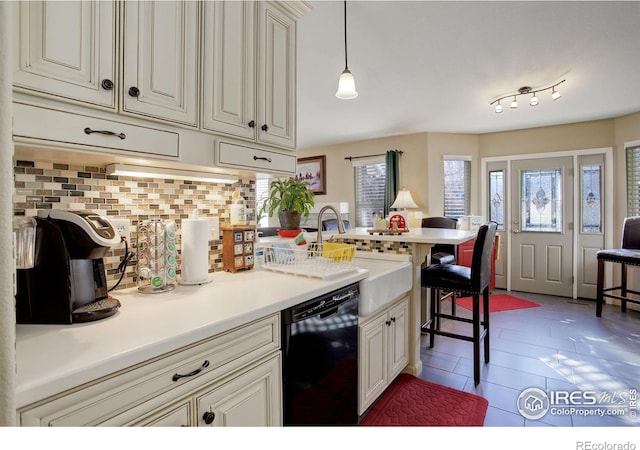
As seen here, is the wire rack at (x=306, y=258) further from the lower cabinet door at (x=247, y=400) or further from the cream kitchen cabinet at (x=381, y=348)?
the lower cabinet door at (x=247, y=400)

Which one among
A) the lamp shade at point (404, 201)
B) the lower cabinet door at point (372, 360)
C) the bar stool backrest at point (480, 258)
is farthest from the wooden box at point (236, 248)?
the lamp shade at point (404, 201)

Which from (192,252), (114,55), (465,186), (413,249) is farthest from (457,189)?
(114,55)

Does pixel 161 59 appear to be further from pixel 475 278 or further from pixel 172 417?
pixel 475 278

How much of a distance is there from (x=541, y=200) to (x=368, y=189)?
8.83ft

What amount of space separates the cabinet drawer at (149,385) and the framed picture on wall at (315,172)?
17.1 ft

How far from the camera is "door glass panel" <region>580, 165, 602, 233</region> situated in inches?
171

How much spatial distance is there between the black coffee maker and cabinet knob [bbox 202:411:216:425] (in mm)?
438

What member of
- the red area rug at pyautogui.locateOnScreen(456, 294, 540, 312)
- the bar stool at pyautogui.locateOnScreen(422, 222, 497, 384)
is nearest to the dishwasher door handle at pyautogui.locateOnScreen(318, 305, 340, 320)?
the bar stool at pyautogui.locateOnScreen(422, 222, 497, 384)

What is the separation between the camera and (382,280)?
1799mm

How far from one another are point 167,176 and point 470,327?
3287 millimetres

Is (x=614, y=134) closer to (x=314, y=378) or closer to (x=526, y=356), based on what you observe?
(x=526, y=356)

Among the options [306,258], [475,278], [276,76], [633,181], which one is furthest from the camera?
[633,181]

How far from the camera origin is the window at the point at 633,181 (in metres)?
3.95
